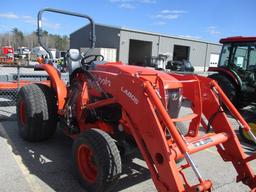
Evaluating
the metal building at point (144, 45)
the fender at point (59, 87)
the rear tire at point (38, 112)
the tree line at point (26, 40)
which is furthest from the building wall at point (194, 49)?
the tree line at point (26, 40)

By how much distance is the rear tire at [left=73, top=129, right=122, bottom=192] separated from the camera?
10.1ft

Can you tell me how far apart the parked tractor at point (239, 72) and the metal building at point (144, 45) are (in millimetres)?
20735

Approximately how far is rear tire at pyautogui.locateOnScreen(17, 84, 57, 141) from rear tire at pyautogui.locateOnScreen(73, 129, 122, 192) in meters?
1.30

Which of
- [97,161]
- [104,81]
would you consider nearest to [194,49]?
[104,81]

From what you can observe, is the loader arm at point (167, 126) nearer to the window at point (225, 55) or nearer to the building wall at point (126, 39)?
the window at point (225, 55)

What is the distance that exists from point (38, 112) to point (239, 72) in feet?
21.9

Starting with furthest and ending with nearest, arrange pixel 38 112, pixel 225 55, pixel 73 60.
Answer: pixel 225 55 → pixel 73 60 → pixel 38 112

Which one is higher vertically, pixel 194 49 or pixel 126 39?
pixel 126 39


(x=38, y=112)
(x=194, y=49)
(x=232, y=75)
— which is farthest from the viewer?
(x=194, y=49)

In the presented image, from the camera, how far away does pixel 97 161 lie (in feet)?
10.3

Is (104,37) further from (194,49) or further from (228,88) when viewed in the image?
(228,88)

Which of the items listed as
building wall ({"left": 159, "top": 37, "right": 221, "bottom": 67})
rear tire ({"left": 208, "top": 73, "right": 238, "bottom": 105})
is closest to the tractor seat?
rear tire ({"left": 208, "top": 73, "right": 238, "bottom": 105})

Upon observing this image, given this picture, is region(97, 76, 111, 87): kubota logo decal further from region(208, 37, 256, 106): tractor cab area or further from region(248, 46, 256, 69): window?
region(248, 46, 256, 69): window

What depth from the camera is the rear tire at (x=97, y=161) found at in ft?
10.1
